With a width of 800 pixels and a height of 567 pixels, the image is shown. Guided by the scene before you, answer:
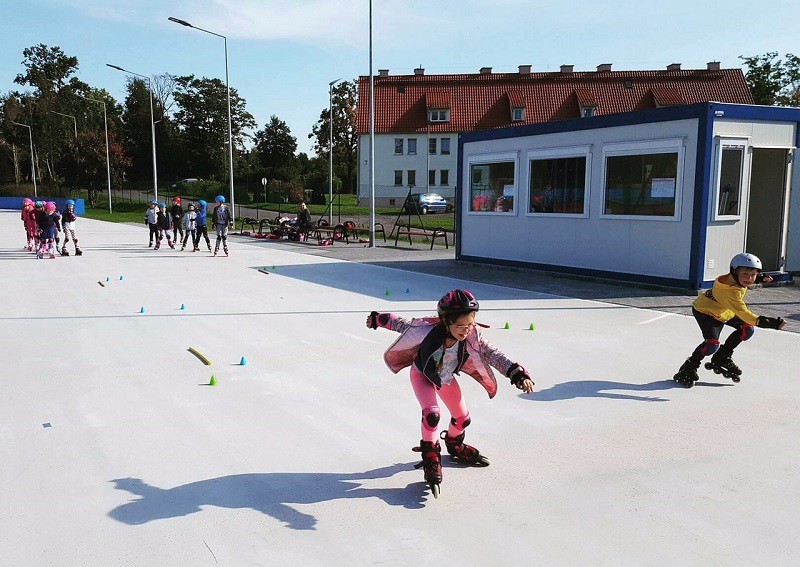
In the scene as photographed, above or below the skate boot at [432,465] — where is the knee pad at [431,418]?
above

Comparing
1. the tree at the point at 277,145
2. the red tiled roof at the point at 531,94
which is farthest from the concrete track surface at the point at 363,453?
the tree at the point at 277,145

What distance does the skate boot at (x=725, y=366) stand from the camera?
7027mm

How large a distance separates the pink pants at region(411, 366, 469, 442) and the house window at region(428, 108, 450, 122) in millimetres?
59186

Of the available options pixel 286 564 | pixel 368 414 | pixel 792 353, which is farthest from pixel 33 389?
pixel 792 353

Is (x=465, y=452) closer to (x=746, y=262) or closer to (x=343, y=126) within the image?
(x=746, y=262)

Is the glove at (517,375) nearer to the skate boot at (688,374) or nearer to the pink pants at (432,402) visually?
the pink pants at (432,402)

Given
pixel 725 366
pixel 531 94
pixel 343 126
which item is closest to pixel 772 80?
pixel 531 94

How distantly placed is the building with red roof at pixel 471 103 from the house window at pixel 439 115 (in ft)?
0.29

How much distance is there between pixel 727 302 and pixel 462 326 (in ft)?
12.6

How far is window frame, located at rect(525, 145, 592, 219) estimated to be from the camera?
15375mm

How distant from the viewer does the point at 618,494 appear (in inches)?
171

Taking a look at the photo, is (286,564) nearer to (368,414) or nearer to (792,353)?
(368,414)

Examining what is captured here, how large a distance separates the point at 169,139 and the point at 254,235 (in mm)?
68122

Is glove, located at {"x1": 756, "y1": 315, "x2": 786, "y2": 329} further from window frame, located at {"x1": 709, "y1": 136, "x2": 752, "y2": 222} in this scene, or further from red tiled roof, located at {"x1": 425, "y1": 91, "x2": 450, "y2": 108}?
red tiled roof, located at {"x1": 425, "y1": 91, "x2": 450, "y2": 108}
